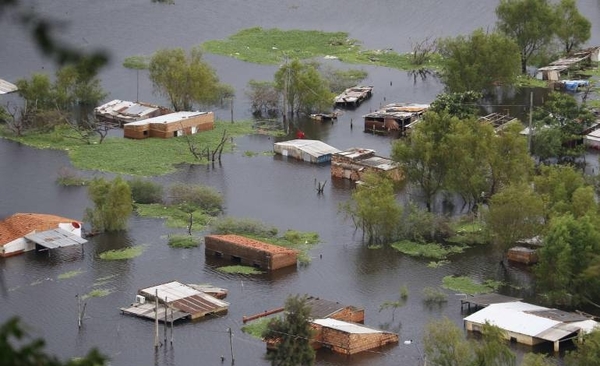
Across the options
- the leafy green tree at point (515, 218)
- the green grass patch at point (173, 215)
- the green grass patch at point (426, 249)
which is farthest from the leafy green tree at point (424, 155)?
the green grass patch at point (173, 215)

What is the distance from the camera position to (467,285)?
2308 centimetres

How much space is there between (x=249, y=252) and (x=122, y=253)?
2.71 meters

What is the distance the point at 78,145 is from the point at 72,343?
14.3m

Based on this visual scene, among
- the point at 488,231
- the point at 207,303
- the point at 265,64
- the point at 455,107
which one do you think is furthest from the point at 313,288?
the point at 265,64

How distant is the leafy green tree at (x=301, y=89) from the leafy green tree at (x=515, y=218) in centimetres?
1356

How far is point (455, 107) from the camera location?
102ft

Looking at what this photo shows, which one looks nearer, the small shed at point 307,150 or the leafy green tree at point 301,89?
the small shed at point 307,150

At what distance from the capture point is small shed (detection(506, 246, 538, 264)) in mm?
24422

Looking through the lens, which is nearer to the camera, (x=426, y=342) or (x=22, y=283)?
(x=426, y=342)

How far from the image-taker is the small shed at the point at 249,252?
24000 mm

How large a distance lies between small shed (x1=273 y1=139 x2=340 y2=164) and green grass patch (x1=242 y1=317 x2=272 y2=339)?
1163 cm

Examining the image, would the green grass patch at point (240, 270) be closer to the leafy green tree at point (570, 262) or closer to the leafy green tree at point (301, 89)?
the leafy green tree at point (570, 262)

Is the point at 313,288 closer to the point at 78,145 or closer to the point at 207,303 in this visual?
the point at 207,303

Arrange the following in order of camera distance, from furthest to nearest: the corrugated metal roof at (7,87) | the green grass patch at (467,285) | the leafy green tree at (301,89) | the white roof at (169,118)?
1. the corrugated metal roof at (7,87)
2. the leafy green tree at (301,89)
3. the white roof at (169,118)
4. the green grass patch at (467,285)
